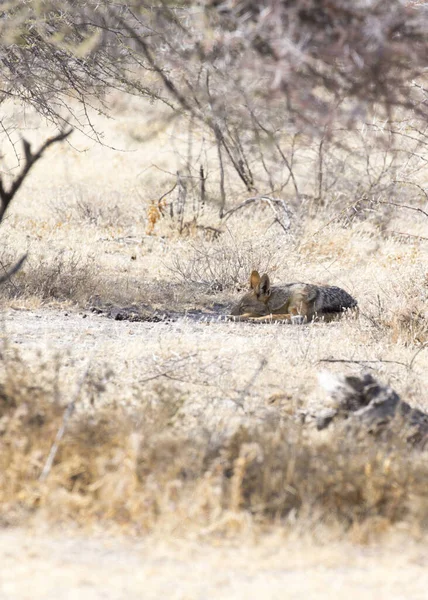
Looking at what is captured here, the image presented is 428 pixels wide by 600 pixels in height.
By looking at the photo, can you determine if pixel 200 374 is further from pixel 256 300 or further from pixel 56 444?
pixel 256 300

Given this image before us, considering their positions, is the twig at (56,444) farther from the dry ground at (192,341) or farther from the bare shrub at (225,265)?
the bare shrub at (225,265)

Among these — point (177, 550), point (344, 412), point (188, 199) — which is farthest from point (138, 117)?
point (177, 550)

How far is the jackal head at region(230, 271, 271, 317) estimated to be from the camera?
10500 mm

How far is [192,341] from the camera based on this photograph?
8.33 m

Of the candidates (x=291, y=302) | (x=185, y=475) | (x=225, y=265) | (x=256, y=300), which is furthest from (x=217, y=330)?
(x=185, y=475)

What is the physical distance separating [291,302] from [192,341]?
2.56 m

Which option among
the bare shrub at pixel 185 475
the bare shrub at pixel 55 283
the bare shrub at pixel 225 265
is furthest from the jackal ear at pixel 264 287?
the bare shrub at pixel 185 475

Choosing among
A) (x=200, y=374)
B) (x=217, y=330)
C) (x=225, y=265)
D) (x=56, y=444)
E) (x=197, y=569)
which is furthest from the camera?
(x=225, y=265)

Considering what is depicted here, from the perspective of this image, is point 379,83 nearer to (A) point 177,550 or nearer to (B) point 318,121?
(B) point 318,121

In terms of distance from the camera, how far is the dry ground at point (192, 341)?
370 centimetres

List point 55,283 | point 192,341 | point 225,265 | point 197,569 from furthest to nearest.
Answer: point 225,265 → point 55,283 → point 192,341 → point 197,569

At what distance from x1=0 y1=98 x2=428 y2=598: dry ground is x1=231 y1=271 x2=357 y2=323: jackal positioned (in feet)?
1.21

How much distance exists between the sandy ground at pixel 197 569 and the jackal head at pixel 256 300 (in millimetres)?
6532

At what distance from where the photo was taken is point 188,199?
18234mm
